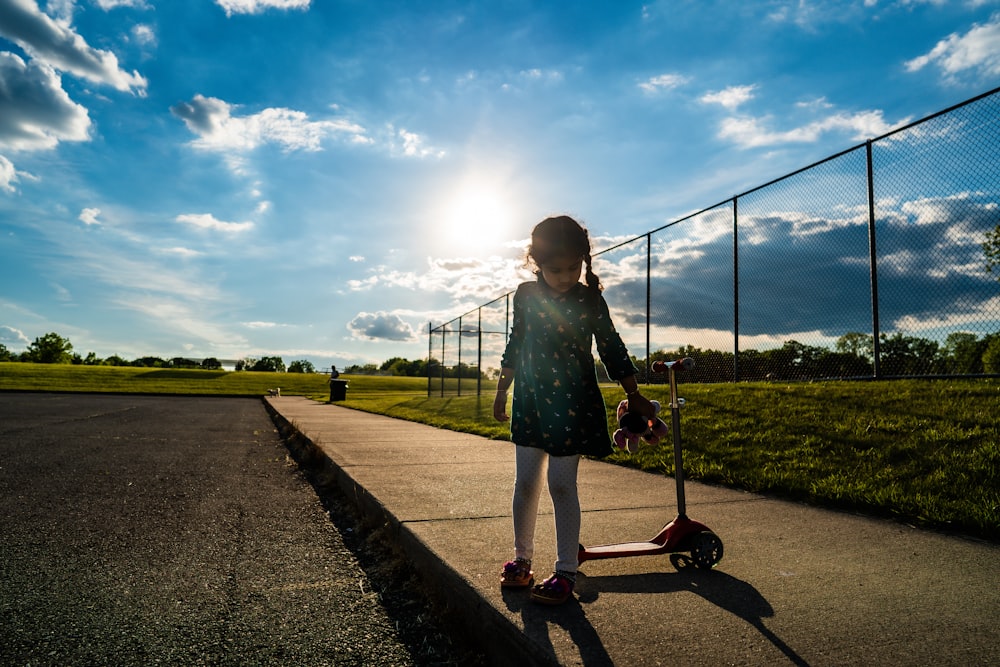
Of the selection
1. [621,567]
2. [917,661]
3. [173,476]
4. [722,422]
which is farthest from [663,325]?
[917,661]

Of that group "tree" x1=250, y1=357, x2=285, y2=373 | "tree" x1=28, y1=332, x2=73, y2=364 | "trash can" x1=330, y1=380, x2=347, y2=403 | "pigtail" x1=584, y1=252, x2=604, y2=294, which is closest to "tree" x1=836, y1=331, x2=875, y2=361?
"pigtail" x1=584, y1=252, x2=604, y2=294

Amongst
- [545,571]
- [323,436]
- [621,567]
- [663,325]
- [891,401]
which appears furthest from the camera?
[663,325]

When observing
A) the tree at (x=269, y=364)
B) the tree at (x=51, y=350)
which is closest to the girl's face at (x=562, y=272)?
the tree at (x=269, y=364)

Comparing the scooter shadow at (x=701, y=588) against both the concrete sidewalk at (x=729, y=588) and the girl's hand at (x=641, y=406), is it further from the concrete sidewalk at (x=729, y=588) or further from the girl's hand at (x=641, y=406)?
the girl's hand at (x=641, y=406)

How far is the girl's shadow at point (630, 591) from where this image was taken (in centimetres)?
177

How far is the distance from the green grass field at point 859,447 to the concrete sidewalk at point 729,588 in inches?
13.9

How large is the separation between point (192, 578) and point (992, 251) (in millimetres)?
8231

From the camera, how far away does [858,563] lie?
103 inches

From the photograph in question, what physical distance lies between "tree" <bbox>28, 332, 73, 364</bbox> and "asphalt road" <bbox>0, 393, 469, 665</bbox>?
98500 mm

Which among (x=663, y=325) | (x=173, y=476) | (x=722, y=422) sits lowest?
(x=173, y=476)

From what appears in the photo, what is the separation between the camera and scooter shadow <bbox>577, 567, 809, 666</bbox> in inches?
80.7

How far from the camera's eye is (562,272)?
246 centimetres

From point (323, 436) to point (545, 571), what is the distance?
20.5 feet

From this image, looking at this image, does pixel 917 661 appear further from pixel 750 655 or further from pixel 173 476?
pixel 173 476
